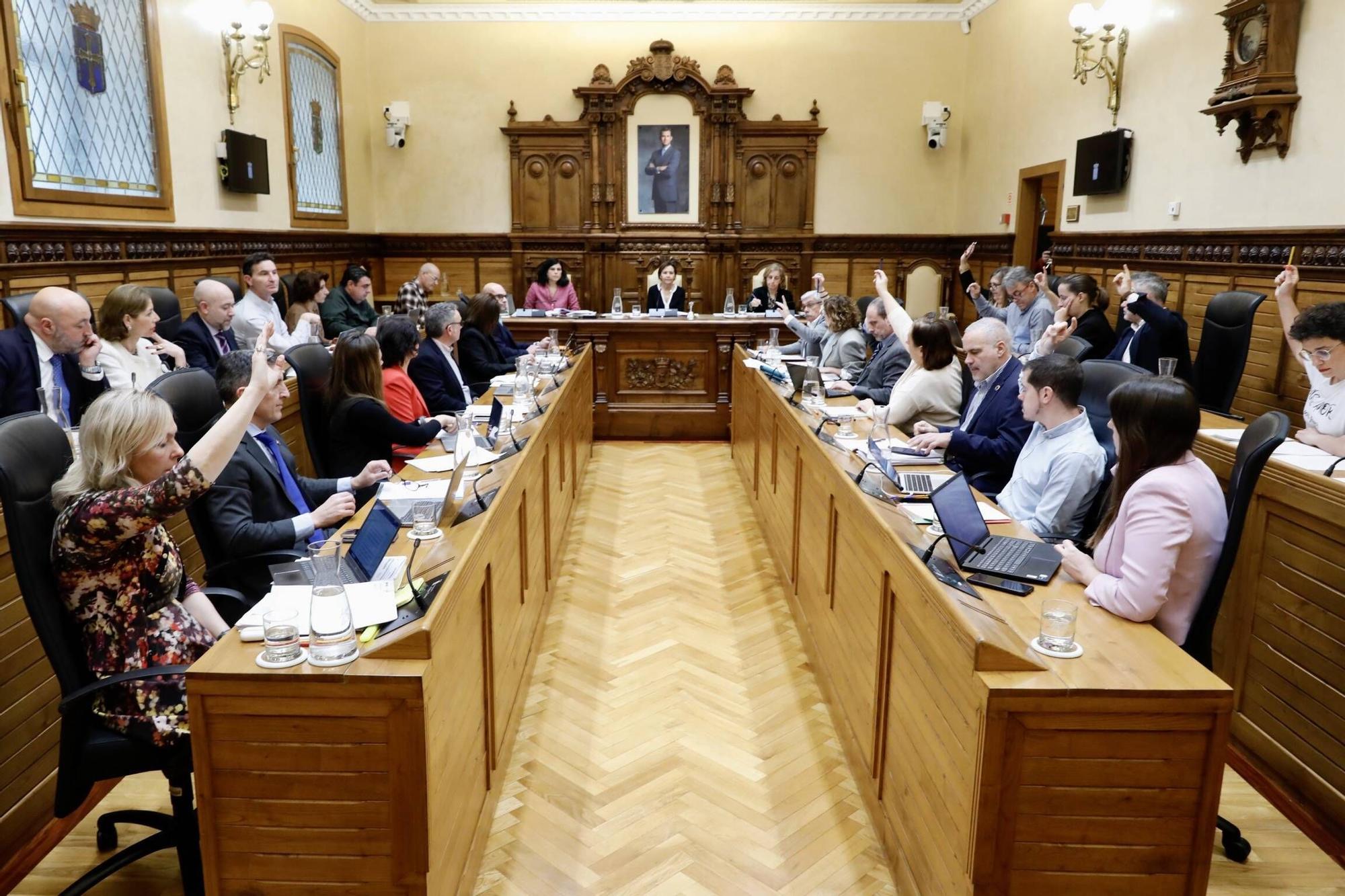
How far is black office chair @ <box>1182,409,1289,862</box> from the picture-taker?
87.4 inches

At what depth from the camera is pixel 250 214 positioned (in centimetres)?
773

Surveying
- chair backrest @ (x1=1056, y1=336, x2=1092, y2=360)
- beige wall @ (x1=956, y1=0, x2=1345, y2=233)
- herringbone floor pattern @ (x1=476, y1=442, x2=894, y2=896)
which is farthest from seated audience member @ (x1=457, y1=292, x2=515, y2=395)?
beige wall @ (x1=956, y1=0, x2=1345, y2=233)

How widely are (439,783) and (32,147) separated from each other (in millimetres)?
4797

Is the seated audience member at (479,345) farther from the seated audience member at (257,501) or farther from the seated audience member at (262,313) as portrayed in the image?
the seated audience member at (257,501)

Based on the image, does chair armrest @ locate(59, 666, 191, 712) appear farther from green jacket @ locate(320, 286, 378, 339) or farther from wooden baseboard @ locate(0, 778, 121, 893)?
green jacket @ locate(320, 286, 378, 339)

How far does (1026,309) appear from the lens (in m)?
7.27

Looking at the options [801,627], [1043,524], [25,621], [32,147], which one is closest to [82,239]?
[32,147]

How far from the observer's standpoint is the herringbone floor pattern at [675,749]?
2.62 metres

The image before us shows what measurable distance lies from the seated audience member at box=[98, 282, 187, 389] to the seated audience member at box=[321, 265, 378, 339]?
126 inches

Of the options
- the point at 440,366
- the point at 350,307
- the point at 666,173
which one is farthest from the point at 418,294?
the point at 440,366

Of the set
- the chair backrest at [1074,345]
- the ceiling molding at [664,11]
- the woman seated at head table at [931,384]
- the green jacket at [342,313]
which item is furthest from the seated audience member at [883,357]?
the ceiling molding at [664,11]

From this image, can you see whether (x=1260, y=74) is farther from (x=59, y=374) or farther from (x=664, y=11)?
(x=664, y=11)

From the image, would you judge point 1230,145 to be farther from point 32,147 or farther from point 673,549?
point 32,147

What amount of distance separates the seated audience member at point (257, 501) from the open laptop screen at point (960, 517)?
66.2 inches
